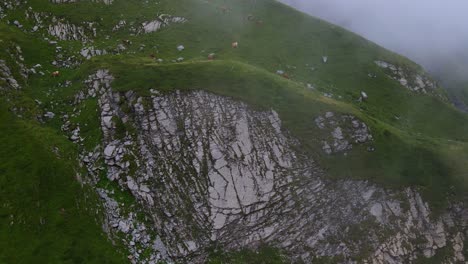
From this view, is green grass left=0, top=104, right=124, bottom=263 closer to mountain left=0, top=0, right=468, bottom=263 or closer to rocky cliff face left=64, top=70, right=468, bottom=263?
mountain left=0, top=0, right=468, bottom=263

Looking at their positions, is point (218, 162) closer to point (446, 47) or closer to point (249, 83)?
point (249, 83)

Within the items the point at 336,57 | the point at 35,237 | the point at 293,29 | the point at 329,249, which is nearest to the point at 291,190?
the point at 329,249

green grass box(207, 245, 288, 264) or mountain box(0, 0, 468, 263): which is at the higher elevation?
mountain box(0, 0, 468, 263)

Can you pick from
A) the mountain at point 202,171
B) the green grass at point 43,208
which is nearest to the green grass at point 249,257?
the mountain at point 202,171

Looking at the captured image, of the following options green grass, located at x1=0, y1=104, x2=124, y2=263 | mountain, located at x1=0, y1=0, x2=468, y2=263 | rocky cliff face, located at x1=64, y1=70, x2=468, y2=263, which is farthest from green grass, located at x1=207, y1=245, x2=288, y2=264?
green grass, located at x1=0, y1=104, x2=124, y2=263

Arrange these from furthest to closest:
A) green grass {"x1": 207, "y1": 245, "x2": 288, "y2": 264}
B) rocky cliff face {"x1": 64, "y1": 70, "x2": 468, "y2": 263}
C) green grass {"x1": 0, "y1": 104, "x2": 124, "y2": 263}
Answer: rocky cliff face {"x1": 64, "y1": 70, "x2": 468, "y2": 263} → green grass {"x1": 207, "y1": 245, "x2": 288, "y2": 264} → green grass {"x1": 0, "y1": 104, "x2": 124, "y2": 263}

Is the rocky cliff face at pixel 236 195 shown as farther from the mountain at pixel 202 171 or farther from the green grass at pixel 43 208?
the green grass at pixel 43 208

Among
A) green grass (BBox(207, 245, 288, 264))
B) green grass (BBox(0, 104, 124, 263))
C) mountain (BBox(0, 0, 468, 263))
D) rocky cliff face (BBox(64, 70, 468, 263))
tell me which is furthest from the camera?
rocky cliff face (BBox(64, 70, 468, 263))
